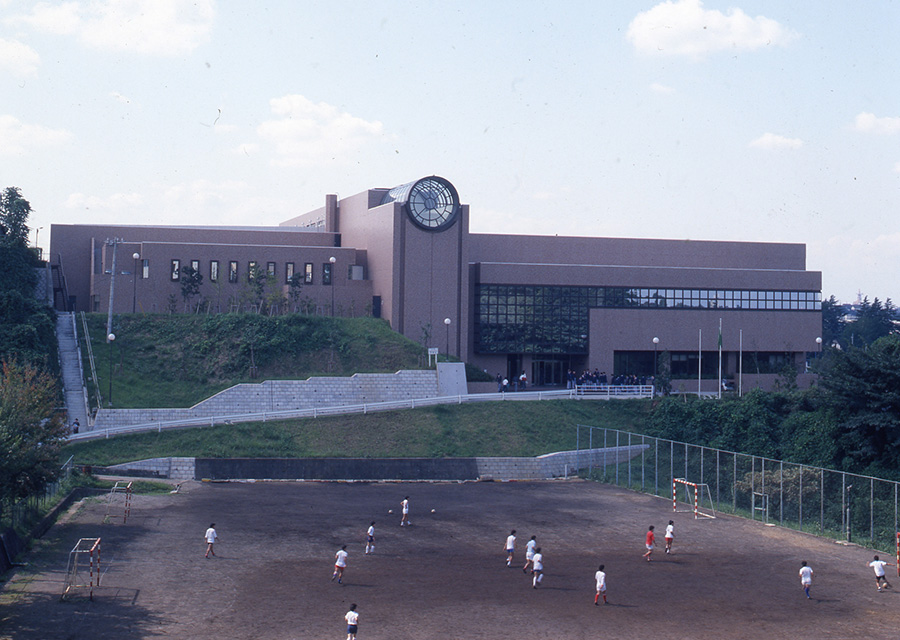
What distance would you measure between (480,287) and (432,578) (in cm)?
4032

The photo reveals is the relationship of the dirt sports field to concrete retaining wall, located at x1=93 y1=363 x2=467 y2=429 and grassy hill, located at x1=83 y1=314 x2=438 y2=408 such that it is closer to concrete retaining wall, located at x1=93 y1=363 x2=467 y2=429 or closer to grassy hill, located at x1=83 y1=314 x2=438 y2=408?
concrete retaining wall, located at x1=93 y1=363 x2=467 y2=429

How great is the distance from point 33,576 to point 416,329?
126 feet

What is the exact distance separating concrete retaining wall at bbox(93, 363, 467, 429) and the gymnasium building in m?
4.72

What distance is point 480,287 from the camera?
6225cm

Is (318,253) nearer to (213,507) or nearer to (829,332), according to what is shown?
(213,507)

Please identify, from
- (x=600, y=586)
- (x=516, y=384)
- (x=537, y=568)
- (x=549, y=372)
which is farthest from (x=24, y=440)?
(x=549, y=372)

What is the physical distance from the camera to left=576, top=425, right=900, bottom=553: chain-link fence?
96.5 feet

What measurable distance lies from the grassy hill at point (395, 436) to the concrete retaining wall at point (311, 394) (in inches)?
111

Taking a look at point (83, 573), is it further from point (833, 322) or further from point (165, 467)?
point (833, 322)

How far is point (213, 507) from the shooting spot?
1266 inches

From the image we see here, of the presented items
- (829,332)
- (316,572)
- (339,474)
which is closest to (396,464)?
(339,474)

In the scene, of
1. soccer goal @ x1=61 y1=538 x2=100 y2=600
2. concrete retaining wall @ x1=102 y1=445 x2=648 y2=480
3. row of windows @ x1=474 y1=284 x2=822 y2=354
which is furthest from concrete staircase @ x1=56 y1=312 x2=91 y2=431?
row of windows @ x1=474 y1=284 x2=822 y2=354

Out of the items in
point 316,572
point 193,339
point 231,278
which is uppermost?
point 231,278

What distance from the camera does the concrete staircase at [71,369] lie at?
4525 cm
